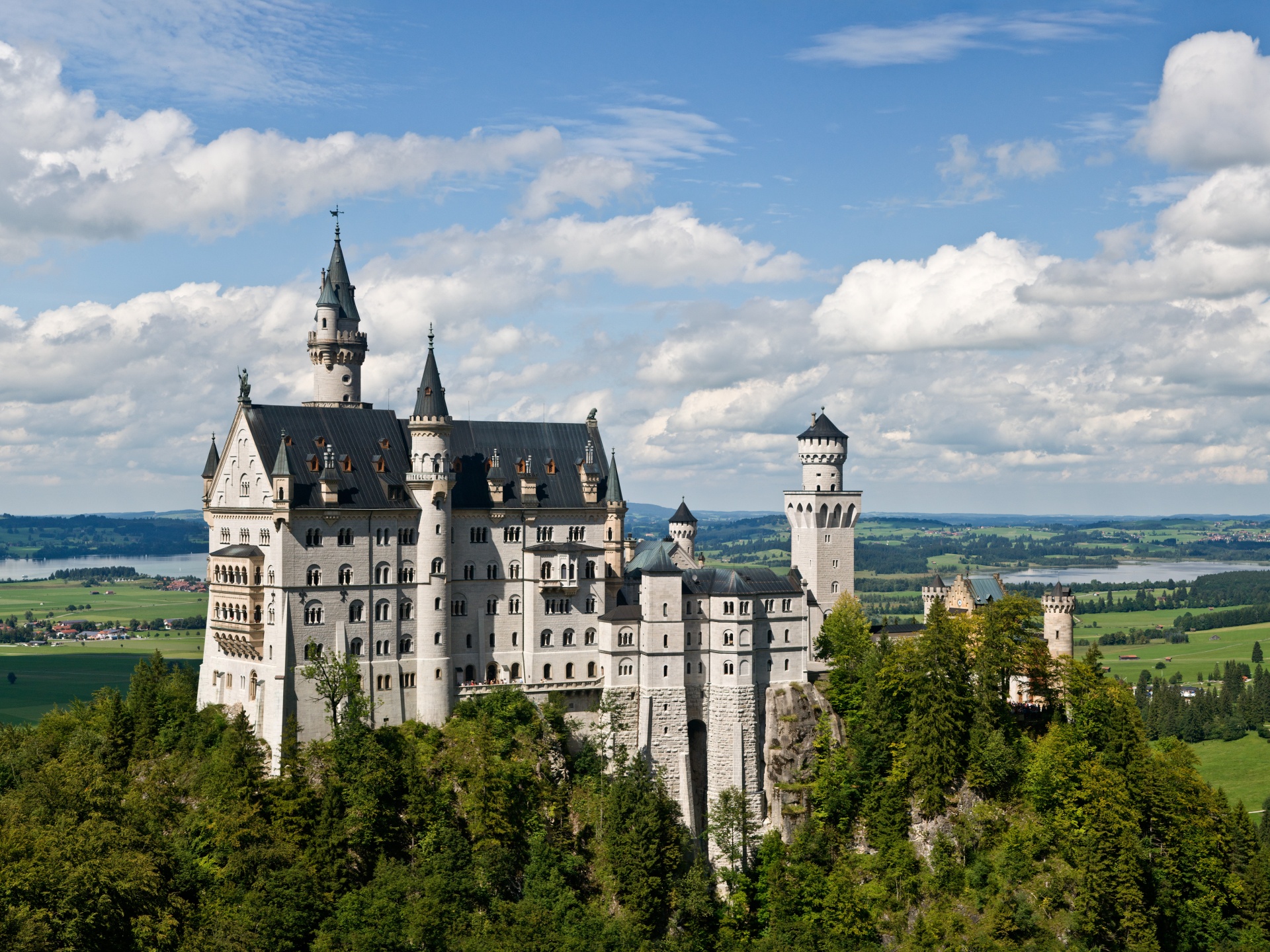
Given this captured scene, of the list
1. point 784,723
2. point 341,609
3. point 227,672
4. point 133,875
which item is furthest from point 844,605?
point 133,875

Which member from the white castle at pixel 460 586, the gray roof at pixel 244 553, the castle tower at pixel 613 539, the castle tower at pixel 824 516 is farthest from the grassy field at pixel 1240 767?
the gray roof at pixel 244 553

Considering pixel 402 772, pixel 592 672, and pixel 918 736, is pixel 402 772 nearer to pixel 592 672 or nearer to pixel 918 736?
pixel 592 672

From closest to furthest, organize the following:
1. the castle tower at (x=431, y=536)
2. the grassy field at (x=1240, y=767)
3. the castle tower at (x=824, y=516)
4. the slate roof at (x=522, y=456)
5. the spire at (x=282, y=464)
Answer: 1. the spire at (x=282, y=464)
2. the castle tower at (x=431, y=536)
3. the slate roof at (x=522, y=456)
4. the castle tower at (x=824, y=516)
5. the grassy field at (x=1240, y=767)

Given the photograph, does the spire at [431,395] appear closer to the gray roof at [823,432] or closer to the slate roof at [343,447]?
the slate roof at [343,447]

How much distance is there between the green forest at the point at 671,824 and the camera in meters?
82.1

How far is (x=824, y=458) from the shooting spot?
4478 inches

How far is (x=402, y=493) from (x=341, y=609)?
30.2 ft

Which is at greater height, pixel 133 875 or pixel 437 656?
pixel 437 656

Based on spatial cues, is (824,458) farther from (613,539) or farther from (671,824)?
(671,824)

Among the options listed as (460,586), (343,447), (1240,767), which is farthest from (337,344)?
(1240,767)

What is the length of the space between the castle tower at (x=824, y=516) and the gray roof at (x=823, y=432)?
0.06 m

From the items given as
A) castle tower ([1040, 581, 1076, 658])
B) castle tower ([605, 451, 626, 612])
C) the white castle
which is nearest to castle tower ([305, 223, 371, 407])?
the white castle

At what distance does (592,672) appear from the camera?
10144 cm

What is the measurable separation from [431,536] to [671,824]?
26.1 m
